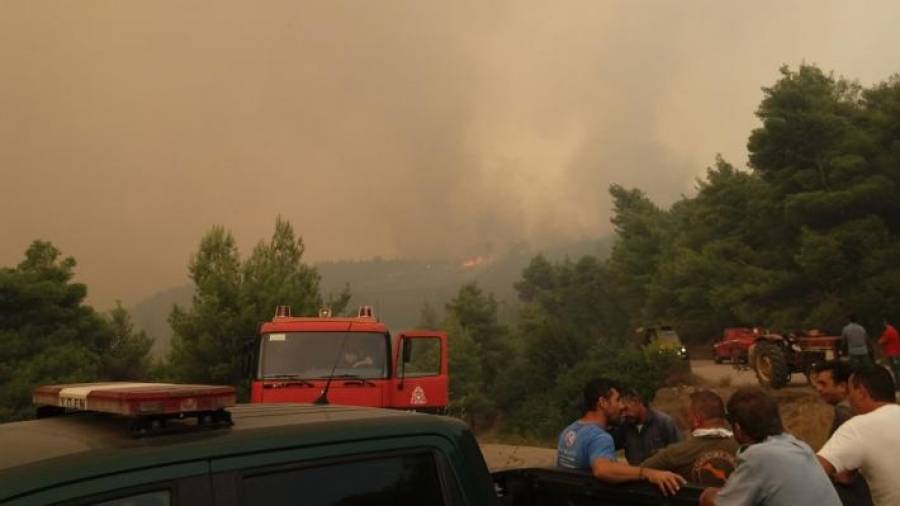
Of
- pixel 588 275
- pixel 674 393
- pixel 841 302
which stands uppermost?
pixel 588 275

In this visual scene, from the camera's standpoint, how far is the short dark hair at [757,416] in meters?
2.92

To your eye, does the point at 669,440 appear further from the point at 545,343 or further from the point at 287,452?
the point at 545,343

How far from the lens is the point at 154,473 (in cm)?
187

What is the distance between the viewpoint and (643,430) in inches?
214

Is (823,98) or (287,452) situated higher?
(823,98)

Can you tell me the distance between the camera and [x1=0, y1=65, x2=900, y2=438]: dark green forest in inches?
1035

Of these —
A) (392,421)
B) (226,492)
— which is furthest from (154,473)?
(392,421)

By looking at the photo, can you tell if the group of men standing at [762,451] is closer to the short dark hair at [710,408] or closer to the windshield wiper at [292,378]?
the short dark hair at [710,408]

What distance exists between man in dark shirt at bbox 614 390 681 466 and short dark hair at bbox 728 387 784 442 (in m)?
2.33

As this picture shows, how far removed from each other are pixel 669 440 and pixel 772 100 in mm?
30452

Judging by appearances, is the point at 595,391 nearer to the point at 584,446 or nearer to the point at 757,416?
the point at 584,446

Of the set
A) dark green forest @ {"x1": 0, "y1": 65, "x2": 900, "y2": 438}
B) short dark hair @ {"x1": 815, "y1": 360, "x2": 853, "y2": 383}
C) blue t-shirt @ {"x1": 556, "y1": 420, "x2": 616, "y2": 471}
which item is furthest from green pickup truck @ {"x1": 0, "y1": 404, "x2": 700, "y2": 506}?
dark green forest @ {"x1": 0, "y1": 65, "x2": 900, "y2": 438}

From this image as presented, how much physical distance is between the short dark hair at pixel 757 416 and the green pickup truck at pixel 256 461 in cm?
111

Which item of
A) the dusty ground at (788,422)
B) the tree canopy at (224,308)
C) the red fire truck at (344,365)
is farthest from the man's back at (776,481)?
the tree canopy at (224,308)
